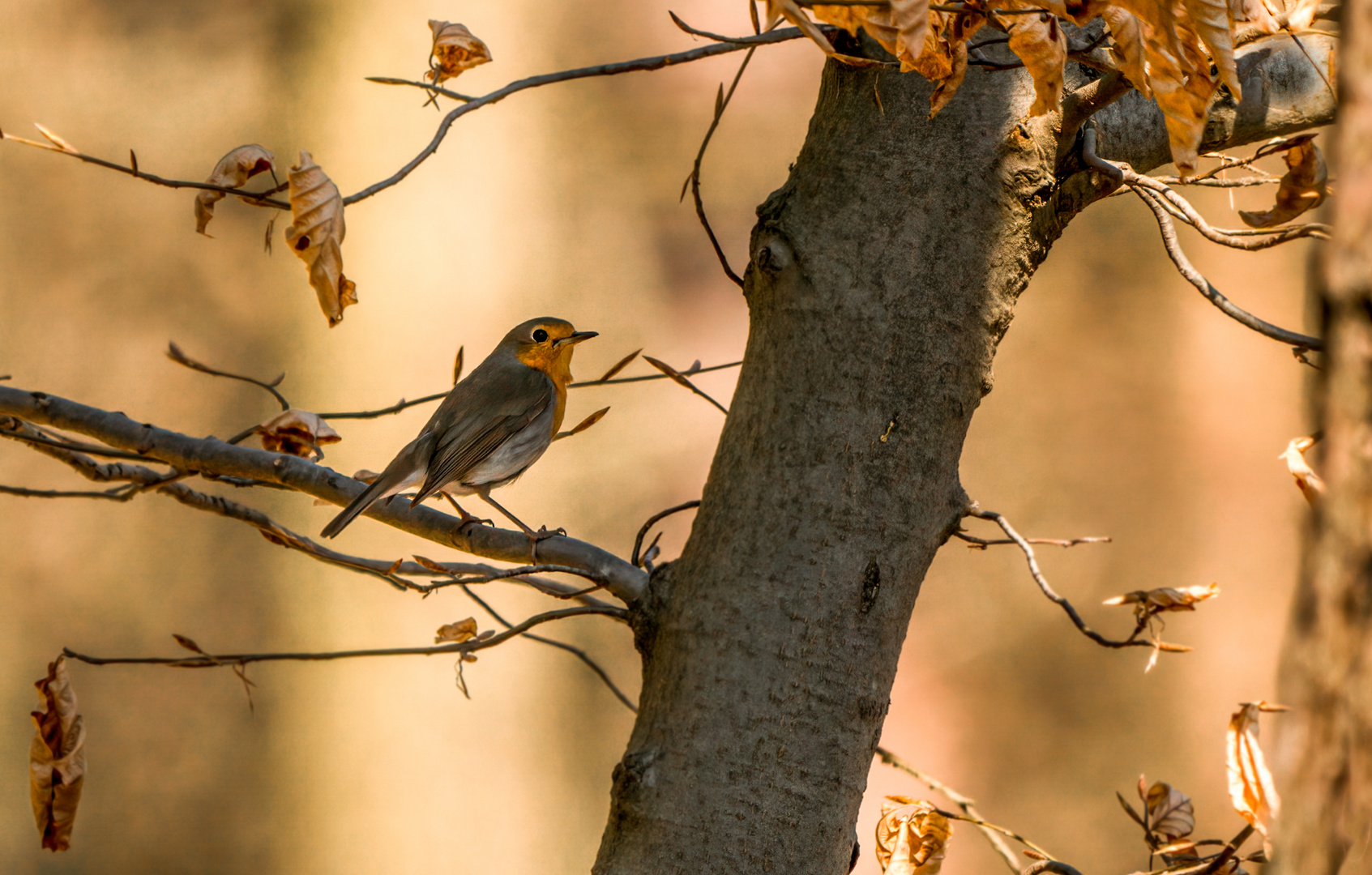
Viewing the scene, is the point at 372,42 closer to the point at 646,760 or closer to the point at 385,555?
the point at 385,555

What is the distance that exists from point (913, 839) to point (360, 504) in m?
0.84

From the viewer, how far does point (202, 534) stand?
3.75m

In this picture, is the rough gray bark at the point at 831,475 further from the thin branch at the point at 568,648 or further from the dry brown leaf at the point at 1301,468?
the dry brown leaf at the point at 1301,468

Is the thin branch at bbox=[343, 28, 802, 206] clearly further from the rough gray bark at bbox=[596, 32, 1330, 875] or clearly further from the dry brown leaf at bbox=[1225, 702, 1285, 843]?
the dry brown leaf at bbox=[1225, 702, 1285, 843]

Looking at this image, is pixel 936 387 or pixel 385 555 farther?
pixel 385 555

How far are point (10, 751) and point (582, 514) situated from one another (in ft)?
7.63

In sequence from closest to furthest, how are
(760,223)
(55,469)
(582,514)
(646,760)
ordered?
(646,760), (760,223), (55,469), (582,514)

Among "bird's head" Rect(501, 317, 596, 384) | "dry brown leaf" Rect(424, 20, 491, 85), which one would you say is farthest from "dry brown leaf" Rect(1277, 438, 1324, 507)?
"bird's head" Rect(501, 317, 596, 384)

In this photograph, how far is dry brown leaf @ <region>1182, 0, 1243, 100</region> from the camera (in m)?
0.75

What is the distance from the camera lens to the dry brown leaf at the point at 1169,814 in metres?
1.22

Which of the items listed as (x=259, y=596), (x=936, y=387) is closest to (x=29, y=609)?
(x=259, y=596)

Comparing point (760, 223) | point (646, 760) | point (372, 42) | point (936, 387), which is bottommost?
point (646, 760)

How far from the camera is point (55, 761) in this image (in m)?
1.22

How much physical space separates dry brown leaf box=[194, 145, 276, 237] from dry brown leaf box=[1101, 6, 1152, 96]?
0.92 m
